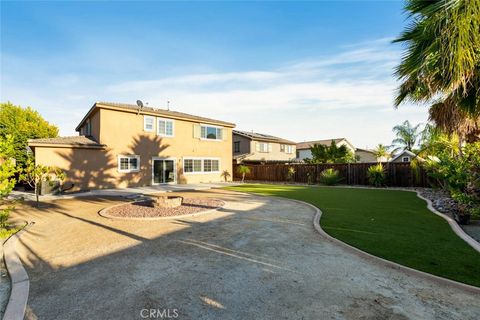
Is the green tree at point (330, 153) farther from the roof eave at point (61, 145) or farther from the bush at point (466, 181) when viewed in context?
the roof eave at point (61, 145)

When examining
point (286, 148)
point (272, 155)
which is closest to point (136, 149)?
point (272, 155)

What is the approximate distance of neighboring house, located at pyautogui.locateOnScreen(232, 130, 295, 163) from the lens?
32281mm

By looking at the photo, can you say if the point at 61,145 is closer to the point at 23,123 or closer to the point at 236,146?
the point at 23,123

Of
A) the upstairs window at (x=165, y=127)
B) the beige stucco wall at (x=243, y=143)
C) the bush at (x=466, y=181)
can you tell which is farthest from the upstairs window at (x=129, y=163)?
the bush at (x=466, y=181)

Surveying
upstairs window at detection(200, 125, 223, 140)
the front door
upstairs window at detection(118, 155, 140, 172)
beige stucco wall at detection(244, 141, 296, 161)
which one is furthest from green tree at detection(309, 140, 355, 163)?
upstairs window at detection(118, 155, 140, 172)

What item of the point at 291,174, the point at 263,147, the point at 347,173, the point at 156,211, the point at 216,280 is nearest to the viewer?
the point at 216,280

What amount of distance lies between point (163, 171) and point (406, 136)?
159ft

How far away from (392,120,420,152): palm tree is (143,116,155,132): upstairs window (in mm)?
46717

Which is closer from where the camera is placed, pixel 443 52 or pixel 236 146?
pixel 443 52

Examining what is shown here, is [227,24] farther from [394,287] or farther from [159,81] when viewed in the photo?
[394,287]

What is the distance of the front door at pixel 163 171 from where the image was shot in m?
20.5

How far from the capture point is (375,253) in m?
4.86

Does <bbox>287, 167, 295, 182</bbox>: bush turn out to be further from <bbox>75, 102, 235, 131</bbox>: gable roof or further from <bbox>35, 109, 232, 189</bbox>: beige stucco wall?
<bbox>35, 109, 232, 189</bbox>: beige stucco wall
